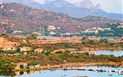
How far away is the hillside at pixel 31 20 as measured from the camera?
346 ft

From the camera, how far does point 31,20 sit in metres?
120

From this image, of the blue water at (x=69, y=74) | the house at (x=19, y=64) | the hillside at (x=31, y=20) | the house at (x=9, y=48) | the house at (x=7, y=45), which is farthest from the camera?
the hillside at (x=31, y=20)

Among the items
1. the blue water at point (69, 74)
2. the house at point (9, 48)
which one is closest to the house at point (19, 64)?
the blue water at point (69, 74)

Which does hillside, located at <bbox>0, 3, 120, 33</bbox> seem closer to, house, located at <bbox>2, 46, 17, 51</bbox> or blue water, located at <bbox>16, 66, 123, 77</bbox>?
house, located at <bbox>2, 46, 17, 51</bbox>

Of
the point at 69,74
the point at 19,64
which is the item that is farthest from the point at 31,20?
the point at 69,74

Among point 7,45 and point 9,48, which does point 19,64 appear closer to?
point 9,48

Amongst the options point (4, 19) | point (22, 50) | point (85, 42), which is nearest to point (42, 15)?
point (4, 19)

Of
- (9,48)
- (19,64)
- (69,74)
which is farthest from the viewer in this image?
(9,48)

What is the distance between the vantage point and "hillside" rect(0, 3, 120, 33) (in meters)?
106

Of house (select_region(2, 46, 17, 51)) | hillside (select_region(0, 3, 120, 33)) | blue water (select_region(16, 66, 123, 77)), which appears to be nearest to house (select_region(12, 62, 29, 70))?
blue water (select_region(16, 66, 123, 77))

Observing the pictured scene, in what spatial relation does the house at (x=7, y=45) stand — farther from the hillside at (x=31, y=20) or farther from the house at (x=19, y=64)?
the hillside at (x=31, y=20)

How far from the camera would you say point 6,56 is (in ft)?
152

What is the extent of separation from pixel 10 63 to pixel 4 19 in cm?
6993

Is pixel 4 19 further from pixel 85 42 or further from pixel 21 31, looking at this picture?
pixel 85 42
